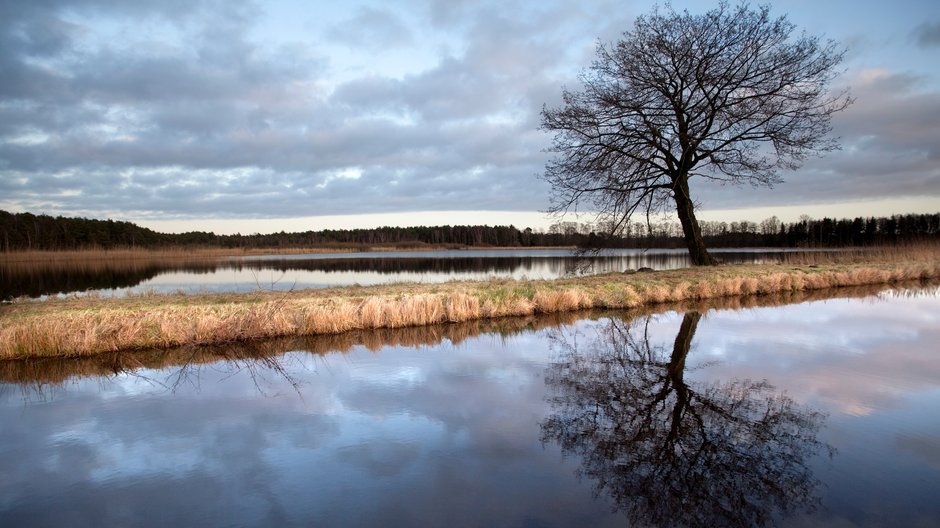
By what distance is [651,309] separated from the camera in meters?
13.6

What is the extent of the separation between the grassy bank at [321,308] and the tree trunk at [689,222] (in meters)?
1.34

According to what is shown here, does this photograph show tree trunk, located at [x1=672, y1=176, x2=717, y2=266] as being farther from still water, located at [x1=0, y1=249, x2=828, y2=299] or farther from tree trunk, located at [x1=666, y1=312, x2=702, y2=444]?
tree trunk, located at [x1=666, y1=312, x2=702, y2=444]

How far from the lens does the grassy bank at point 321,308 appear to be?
9.49 meters

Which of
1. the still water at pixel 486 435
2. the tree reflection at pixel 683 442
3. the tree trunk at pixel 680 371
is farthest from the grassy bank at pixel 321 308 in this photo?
the tree reflection at pixel 683 442

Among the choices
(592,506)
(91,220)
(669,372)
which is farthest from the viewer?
(91,220)

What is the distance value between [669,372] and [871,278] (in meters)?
16.7

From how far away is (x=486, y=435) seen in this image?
17.9 ft

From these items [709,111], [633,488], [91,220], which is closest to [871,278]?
[709,111]

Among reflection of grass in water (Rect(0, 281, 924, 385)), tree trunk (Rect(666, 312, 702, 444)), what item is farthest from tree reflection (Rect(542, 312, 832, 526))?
reflection of grass in water (Rect(0, 281, 924, 385))

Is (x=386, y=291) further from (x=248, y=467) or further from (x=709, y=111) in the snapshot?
(x=709, y=111)

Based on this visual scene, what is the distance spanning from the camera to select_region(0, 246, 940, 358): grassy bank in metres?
9.49

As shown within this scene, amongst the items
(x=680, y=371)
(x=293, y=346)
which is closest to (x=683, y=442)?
(x=680, y=371)

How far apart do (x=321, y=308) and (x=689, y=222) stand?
13.7 metres

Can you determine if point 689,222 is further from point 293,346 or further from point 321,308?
point 293,346
